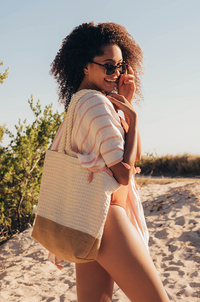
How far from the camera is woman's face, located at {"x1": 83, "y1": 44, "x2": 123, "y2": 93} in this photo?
4.81 ft

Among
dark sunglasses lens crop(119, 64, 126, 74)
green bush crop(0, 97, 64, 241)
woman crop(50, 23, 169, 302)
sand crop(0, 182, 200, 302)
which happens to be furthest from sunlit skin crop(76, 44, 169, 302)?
green bush crop(0, 97, 64, 241)

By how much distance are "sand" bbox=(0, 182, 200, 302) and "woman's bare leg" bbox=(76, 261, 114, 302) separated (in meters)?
1.87

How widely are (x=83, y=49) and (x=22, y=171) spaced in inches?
162

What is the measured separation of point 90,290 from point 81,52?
138 cm

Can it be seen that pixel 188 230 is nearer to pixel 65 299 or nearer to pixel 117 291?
pixel 117 291

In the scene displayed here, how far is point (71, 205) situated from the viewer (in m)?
1.18

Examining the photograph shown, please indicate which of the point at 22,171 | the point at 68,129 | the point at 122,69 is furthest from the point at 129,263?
the point at 22,171

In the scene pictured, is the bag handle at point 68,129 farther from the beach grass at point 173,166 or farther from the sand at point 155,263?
the beach grass at point 173,166

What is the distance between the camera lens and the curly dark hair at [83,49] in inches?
59.6

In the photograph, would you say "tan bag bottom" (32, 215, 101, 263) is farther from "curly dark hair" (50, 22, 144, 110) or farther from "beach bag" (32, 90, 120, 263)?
"curly dark hair" (50, 22, 144, 110)

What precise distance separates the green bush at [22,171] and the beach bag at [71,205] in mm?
3801

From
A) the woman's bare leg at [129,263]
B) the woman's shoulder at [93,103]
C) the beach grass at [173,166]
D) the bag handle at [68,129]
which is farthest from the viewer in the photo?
the beach grass at [173,166]

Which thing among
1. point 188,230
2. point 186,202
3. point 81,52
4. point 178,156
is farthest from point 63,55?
point 178,156

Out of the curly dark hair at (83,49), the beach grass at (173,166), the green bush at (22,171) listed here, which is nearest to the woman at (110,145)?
the curly dark hair at (83,49)
